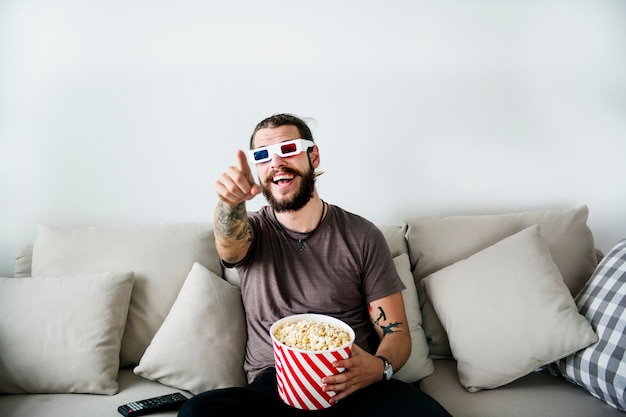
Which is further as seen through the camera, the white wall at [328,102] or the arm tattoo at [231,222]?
the white wall at [328,102]

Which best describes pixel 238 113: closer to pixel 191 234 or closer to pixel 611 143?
pixel 191 234

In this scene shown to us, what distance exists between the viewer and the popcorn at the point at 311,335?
118 cm

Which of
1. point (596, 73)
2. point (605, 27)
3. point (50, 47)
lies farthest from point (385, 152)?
point (50, 47)

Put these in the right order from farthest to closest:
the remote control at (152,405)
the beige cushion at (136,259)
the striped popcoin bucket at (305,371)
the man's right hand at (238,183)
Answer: the beige cushion at (136,259), the remote control at (152,405), the man's right hand at (238,183), the striped popcoin bucket at (305,371)

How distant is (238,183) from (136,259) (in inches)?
31.3

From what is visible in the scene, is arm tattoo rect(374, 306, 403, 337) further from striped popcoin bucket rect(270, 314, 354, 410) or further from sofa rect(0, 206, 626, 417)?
striped popcoin bucket rect(270, 314, 354, 410)

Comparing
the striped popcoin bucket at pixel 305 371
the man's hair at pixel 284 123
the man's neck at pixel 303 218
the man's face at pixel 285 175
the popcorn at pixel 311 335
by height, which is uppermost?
the man's hair at pixel 284 123

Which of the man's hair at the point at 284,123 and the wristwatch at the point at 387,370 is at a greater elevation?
the man's hair at the point at 284,123

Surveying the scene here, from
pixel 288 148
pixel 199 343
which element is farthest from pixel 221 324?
pixel 288 148

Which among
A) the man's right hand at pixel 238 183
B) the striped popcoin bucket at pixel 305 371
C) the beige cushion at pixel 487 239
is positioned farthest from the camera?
the beige cushion at pixel 487 239

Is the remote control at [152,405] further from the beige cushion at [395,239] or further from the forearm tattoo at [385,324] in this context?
the beige cushion at [395,239]

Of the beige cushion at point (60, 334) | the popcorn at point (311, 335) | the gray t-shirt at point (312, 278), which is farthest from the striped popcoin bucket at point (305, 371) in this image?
the beige cushion at point (60, 334)

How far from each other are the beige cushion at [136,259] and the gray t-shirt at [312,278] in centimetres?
34

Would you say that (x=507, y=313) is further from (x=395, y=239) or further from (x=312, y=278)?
(x=312, y=278)
